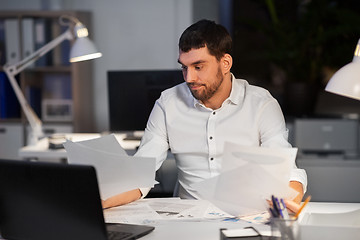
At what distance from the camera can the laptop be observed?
127cm

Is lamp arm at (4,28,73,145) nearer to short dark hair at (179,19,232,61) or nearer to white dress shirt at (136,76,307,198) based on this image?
white dress shirt at (136,76,307,198)

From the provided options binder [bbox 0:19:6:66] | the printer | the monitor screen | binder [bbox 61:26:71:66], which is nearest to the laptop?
the monitor screen

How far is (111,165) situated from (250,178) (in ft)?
1.36

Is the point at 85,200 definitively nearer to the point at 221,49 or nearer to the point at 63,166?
A: the point at 63,166

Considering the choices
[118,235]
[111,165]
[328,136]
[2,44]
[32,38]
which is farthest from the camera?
[2,44]

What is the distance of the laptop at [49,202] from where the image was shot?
1267mm

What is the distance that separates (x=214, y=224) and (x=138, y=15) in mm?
2970

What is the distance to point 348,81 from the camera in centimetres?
150

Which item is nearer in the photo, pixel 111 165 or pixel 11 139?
pixel 111 165

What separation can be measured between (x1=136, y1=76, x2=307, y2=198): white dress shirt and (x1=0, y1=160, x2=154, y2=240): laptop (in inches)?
30.1

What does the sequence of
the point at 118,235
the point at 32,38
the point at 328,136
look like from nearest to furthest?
the point at 118,235 < the point at 328,136 < the point at 32,38

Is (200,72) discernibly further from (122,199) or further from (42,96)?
(42,96)

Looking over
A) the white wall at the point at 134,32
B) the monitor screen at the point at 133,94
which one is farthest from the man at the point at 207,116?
the white wall at the point at 134,32

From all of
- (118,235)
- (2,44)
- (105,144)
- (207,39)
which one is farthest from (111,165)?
(2,44)
